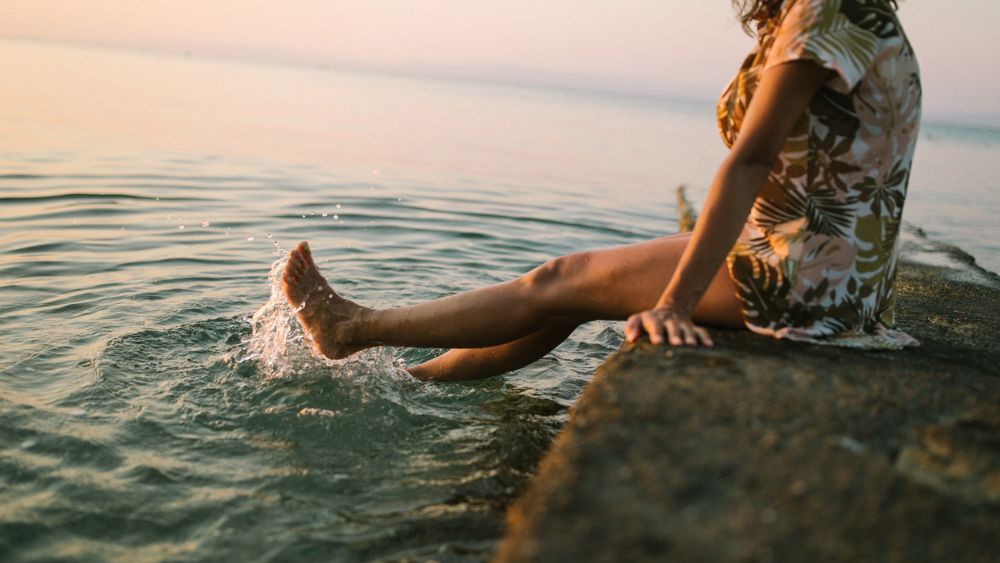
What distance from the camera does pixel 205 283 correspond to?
541cm

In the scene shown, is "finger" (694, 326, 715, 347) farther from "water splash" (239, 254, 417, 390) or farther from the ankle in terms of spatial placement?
"water splash" (239, 254, 417, 390)

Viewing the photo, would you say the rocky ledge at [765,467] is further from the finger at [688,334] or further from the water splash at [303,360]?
the water splash at [303,360]

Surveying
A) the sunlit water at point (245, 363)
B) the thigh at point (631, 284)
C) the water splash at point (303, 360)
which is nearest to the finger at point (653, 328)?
the thigh at point (631, 284)

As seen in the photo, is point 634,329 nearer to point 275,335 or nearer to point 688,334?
point 688,334

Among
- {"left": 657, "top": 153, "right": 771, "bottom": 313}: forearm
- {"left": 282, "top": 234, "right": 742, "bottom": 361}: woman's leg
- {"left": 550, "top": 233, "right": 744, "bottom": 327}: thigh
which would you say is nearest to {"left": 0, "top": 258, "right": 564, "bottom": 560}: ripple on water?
{"left": 282, "top": 234, "right": 742, "bottom": 361}: woman's leg

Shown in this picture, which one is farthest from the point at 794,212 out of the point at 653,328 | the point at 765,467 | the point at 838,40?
the point at 765,467

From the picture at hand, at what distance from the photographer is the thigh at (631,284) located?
109 inches

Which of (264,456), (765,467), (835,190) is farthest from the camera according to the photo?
(264,456)

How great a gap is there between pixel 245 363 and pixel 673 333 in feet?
7.70

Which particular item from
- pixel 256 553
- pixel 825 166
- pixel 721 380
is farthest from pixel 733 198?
pixel 256 553

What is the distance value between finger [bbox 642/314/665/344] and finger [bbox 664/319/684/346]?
25mm

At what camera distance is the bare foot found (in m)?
3.54

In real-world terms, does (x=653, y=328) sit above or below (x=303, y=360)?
above

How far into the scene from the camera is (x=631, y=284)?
2836 millimetres
